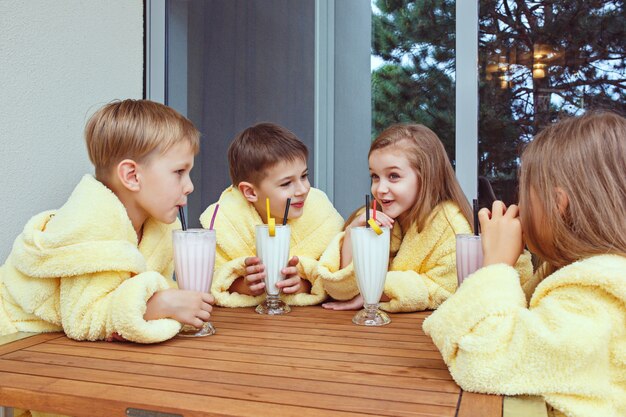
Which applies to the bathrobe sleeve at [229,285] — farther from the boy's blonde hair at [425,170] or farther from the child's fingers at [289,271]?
the boy's blonde hair at [425,170]

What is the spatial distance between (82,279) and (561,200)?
98cm

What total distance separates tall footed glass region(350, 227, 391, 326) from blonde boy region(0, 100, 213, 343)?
353 mm

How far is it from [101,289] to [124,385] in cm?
38

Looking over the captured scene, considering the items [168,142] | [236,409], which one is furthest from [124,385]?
[168,142]

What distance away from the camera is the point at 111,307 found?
1232mm

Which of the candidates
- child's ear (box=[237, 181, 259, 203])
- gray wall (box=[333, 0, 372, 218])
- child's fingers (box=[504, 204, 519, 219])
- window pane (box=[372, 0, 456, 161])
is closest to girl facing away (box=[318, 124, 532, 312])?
child's ear (box=[237, 181, 259, 203])

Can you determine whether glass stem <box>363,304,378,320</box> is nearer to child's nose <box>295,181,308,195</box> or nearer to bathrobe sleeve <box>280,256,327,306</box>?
bathrobe sleeve <box>280,256,327,306</box>

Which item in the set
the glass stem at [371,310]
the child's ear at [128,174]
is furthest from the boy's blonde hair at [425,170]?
the child's ear at [128,174]

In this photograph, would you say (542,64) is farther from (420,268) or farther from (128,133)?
(128,133)

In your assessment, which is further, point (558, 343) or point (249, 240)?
point (249, 240)

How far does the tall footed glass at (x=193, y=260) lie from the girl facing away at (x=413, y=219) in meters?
0.38

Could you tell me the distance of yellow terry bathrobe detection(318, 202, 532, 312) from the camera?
1535 mm

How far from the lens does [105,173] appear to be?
1503 mm

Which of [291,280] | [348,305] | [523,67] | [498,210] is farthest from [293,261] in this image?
[523,67]
